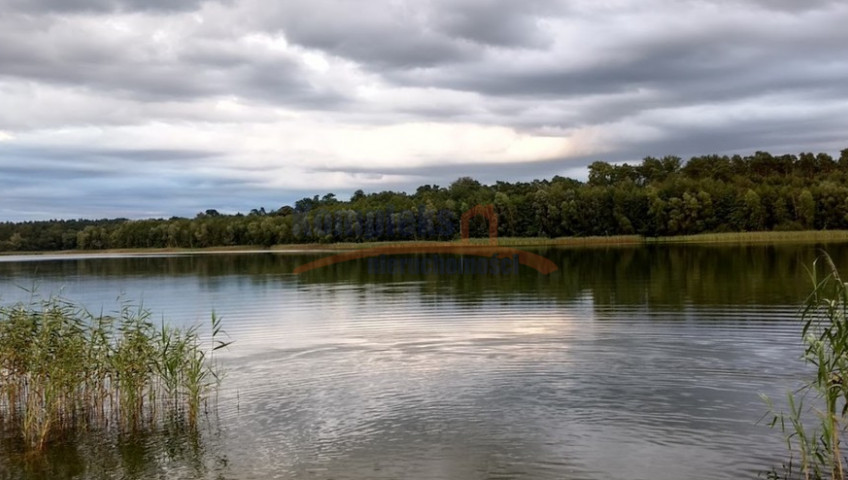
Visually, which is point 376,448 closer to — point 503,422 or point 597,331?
point 503,422

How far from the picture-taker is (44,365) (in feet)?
50.0

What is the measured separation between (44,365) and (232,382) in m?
5.19

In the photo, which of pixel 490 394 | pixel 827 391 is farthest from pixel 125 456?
pixel 827 391

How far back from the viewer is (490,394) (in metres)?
16.5

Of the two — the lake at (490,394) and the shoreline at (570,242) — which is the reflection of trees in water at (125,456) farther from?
the shoreline at (570,242)

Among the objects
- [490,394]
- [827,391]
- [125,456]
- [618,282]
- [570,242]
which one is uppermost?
[570,242]

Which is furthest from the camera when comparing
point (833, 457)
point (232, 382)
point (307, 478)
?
point (232, 382)

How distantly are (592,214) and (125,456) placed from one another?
13548 centimetres

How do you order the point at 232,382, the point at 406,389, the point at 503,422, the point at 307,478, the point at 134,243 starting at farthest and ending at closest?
1. the point at 134,243
2. the point at 232,382
3. the point at 406,389
4. the point at 503,422
5. the point at 307,478

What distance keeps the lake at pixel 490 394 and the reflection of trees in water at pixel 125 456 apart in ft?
0.17

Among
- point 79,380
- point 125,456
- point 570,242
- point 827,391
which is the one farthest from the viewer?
point 570,242

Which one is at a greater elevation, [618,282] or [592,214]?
[592,214]

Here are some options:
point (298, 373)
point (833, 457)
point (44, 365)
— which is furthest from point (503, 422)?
point (44, 365)

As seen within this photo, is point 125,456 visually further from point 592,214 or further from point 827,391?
point 592,214
